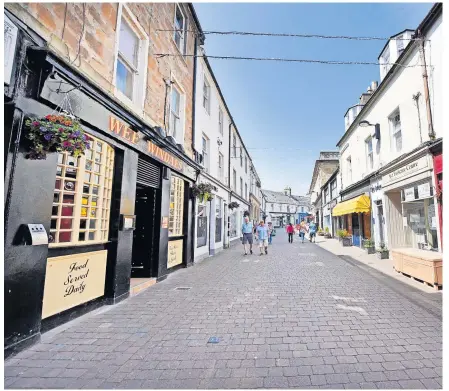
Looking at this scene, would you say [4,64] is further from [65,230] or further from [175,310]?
[175,310]

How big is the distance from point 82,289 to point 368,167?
46.7 feet

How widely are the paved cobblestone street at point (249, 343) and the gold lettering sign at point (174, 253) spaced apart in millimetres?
2015

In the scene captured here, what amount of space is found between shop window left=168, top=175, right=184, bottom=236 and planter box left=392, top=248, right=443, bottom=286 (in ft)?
24.0

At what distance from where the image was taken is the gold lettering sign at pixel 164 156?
6.49 m

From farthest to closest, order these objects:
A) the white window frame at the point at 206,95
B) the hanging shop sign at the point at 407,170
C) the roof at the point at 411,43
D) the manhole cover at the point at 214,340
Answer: the white window frame at the point at 206,95 → the hanging shop sign at the point at 407,170 → the roof at the point at 411,43 → the manhole cover at the point at 214,340

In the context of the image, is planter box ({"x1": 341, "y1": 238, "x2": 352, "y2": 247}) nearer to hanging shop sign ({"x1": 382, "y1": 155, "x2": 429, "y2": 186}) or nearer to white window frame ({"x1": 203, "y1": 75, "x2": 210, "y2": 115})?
hanging shop sign ({"x1": 382, "y1": 155, "x2": 429, "y2": 186})

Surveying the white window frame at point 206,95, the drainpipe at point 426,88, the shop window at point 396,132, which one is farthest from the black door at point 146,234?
the shop window at point 396,132

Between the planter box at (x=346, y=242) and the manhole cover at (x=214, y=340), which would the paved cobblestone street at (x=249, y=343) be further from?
the planter box at (x=346, y=242)

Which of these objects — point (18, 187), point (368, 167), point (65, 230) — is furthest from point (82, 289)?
point (368, 167)

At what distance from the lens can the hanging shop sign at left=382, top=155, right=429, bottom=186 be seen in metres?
8.02

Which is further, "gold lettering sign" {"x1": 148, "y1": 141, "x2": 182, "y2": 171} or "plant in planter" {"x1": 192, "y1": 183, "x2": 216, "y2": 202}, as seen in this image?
"plant in planter" {"x1": 192, "y1": 183, "x2": 216, "y2": 202}

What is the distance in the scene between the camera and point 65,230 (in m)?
4.13

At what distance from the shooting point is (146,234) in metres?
7.05

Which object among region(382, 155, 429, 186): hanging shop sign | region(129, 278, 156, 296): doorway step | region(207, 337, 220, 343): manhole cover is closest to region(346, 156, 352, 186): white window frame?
region(382, 155, 429, 186): hanging shop sign
